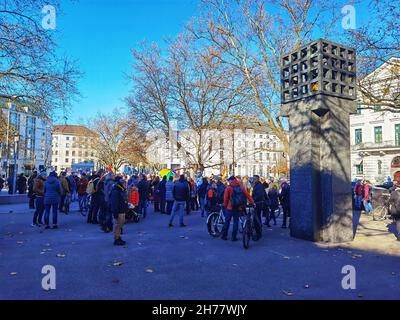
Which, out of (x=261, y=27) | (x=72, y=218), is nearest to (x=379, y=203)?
(x=261, y=27)

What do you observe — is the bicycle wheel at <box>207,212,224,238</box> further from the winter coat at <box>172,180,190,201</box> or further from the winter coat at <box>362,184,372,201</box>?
the winter coat at <box>362,184,372,201</box>

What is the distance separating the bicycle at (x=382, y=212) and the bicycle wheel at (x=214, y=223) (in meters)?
8.41

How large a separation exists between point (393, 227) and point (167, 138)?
61.9ft

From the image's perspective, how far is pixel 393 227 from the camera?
38.1 ft

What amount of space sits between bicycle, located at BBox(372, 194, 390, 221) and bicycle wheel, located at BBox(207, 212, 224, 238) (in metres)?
8.41

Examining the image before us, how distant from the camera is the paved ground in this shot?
4883mm

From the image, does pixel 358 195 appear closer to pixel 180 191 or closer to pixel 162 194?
pixel 162 194

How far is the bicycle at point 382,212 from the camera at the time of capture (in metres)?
14.1

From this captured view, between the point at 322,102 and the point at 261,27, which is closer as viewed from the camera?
the point at 322,102

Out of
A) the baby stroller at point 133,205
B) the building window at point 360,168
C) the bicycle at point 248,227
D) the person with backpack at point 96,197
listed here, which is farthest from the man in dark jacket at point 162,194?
the building window at point 360,168

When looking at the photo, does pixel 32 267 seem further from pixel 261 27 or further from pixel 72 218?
pixel 261 27

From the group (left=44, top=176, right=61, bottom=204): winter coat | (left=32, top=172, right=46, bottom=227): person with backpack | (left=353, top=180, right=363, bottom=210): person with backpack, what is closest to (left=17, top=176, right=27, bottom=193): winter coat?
(left=32, top=172, right=46, bottom=227): person with backpack

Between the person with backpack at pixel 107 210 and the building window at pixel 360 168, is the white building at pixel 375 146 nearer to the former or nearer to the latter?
the building window at pixel 360 168

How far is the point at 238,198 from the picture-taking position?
28.7 feet
